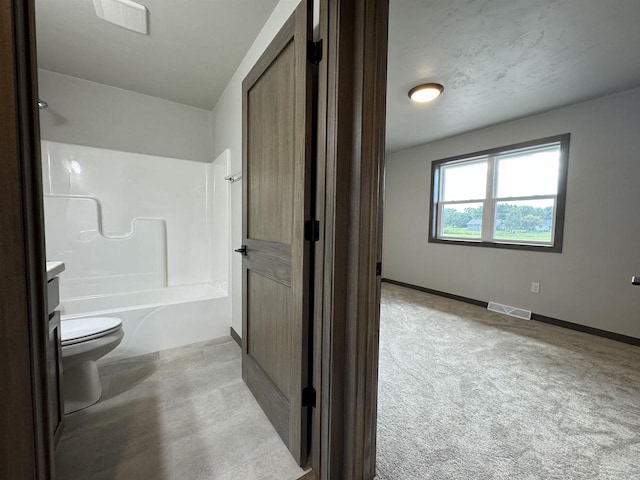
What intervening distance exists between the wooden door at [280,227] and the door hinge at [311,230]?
16 millimetres

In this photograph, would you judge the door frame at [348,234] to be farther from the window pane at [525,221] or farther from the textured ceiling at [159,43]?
the window pane at [525,221]

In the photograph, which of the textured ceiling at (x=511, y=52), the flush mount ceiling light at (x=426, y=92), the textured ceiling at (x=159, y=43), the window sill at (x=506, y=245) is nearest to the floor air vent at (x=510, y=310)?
the window sill at (x=506, y=245)

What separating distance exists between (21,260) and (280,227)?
869mm

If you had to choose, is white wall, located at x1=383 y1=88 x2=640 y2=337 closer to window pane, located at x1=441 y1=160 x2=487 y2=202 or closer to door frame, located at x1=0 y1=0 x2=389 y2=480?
window pane, located at x1=441 y1=160 x2=487 y2=202

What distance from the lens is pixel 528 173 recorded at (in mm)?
3139

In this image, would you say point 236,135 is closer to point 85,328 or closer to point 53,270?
point 53,270

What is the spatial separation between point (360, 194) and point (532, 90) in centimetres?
273

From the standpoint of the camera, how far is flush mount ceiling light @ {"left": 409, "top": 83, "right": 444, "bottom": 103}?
2.39 metres

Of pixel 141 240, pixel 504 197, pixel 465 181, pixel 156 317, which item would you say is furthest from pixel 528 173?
pixel 141 240

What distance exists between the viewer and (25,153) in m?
0.55

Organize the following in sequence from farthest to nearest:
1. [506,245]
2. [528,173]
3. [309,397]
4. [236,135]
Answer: [506,245] < [528,173] < [236,135] < [309,397]

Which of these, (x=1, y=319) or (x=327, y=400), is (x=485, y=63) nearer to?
(x=327, y=400)

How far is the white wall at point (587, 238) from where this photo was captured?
244cm

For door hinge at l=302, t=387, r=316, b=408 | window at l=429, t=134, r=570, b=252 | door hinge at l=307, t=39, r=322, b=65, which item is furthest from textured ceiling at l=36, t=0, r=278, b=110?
window at l=429, t=134, r=570, b=252
